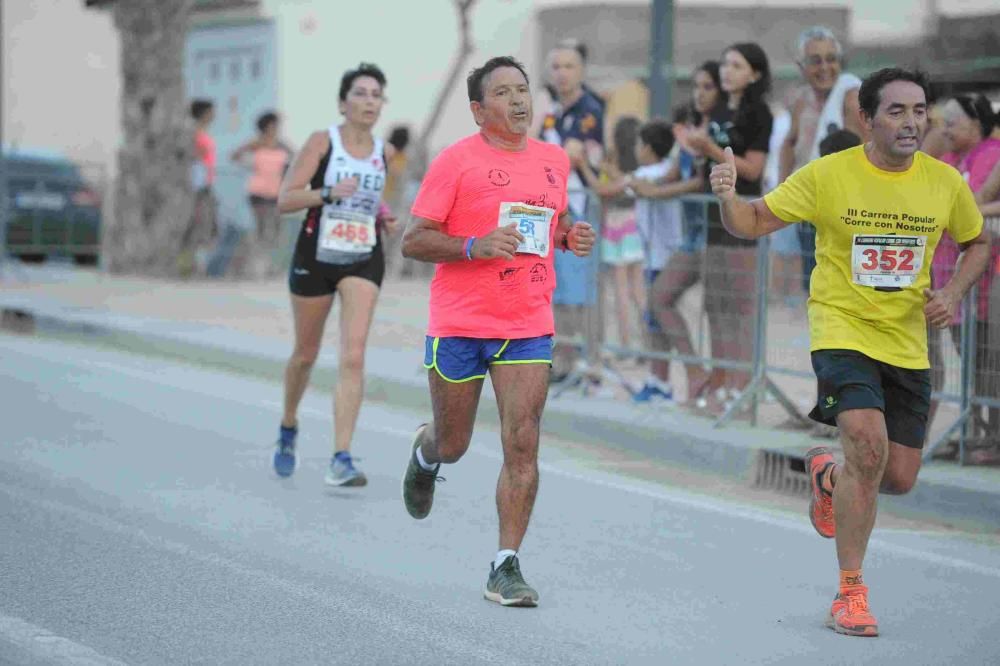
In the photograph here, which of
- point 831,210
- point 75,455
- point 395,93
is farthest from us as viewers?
point 395,93

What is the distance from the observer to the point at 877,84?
658 cm

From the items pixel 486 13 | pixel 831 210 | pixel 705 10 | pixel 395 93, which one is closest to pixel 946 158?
pixel 831 210

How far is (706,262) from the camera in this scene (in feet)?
36.2

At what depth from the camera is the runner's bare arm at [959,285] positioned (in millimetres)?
6477

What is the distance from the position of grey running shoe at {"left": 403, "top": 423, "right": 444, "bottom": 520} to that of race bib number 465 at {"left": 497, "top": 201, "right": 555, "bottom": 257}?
979 mm

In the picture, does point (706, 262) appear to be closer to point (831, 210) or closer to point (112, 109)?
point (831, 210)

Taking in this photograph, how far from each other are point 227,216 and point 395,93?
17.2ft

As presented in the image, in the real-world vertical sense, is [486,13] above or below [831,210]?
above

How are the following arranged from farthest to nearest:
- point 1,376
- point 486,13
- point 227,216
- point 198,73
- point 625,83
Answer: point 198,73, point 486,13, point 227,216, point 625,83, point 1,376

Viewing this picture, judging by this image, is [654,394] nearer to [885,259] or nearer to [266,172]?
[885,259]

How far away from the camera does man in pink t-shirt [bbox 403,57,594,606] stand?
6.86m

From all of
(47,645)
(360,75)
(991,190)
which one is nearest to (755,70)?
(991,190)

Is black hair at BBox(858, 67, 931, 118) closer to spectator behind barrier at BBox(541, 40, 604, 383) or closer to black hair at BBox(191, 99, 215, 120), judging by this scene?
spectator behind barrier at BBox(541, 40, 604, 383)

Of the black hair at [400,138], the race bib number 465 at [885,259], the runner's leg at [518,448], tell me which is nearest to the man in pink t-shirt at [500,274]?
the runner's leg at [518,448]
